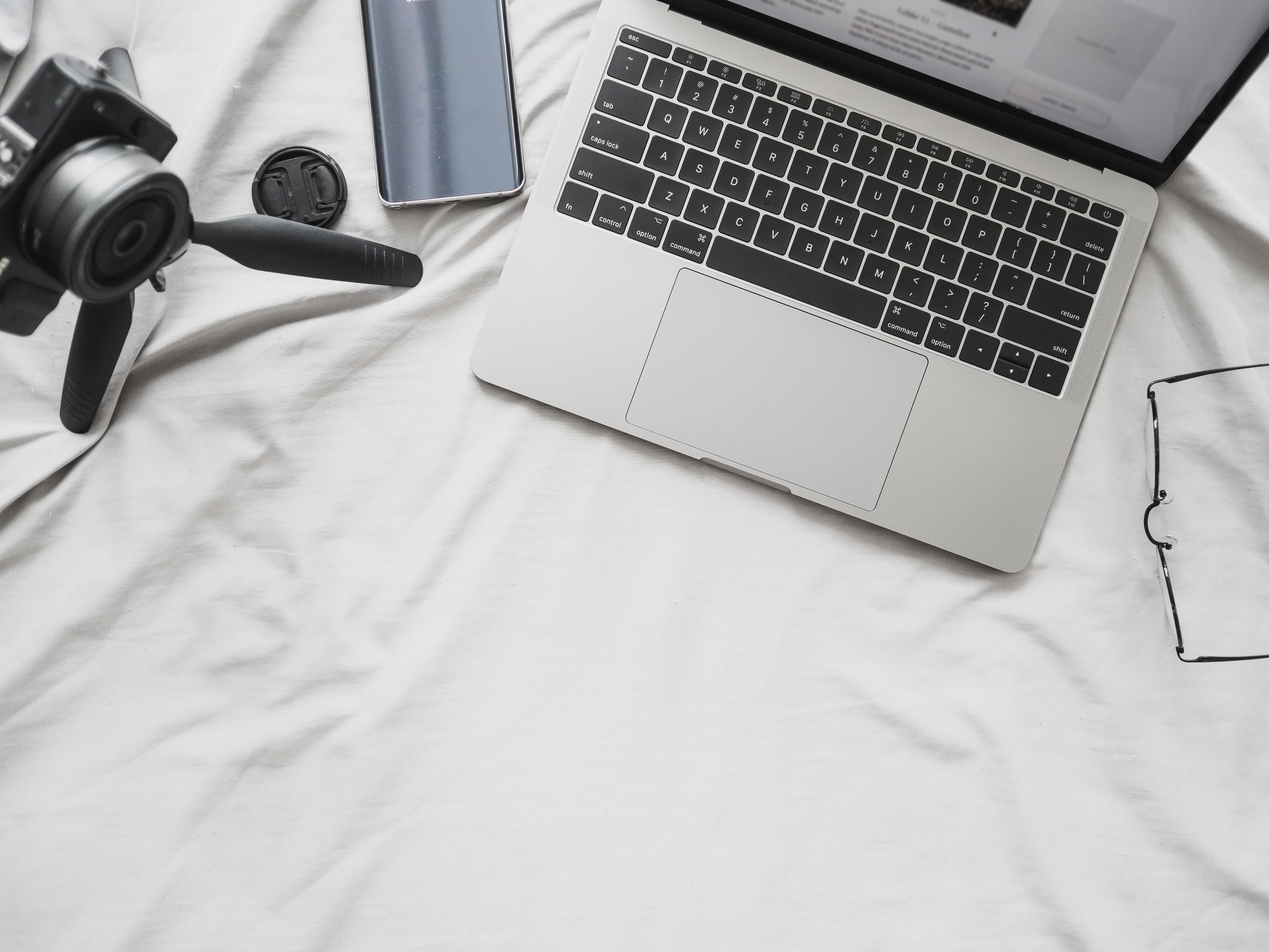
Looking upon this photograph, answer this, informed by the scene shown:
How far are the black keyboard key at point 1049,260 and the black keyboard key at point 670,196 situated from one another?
22 centimetres

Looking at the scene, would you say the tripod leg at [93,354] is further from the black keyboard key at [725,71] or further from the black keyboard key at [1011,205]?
the black keyboard key at [1011,205]

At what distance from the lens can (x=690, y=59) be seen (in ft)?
1.96

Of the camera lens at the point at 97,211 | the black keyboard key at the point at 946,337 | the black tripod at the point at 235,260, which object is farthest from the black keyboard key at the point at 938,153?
the camera lens at the point at 97,211

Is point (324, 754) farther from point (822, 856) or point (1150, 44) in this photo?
point (1150, 44)

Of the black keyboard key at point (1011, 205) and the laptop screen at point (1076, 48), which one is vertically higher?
the laptop screen at point (1076, 48)

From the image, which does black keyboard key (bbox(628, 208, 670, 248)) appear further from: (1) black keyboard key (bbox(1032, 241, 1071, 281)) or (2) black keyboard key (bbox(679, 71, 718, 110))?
(1) black keyboard key (bbox(1032, 241, 1071, 281))

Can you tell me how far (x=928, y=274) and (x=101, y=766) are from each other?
0.61 meters

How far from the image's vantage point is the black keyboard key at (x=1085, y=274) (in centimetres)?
60

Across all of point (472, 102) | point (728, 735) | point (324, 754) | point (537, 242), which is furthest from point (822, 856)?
point (472, 102)

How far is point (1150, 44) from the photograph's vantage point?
52cm

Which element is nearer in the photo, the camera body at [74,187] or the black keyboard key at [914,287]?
the camera body at [74,187]

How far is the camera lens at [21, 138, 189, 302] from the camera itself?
0.42 m

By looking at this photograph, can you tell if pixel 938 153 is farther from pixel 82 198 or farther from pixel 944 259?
pixel 82 198

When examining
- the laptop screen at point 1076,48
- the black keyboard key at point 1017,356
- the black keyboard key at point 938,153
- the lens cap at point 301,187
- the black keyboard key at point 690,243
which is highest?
the laptop screen at point 1076,48
